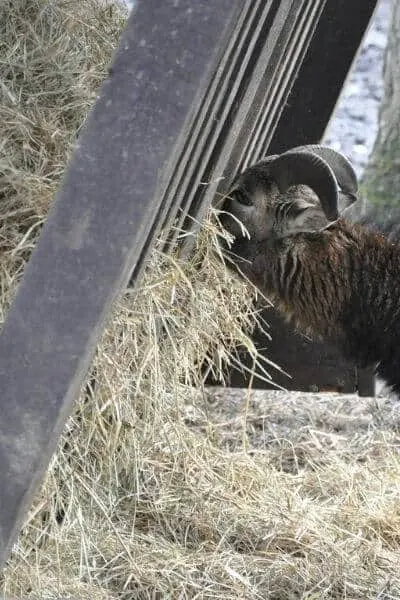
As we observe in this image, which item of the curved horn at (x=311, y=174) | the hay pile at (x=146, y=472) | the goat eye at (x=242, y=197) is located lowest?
the hay pile at (x=146, y=472)

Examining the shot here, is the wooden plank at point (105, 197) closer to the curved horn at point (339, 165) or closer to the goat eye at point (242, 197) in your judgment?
the goat eye at point (242, 197)

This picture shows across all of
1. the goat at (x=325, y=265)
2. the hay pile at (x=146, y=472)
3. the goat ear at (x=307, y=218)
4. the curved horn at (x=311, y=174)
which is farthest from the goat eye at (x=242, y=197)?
the hay pile at (x=146, y=472)

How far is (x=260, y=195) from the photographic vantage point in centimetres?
734

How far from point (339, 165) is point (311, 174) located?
25.5 inches

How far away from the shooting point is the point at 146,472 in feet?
21.3

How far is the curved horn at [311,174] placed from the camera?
697 cm

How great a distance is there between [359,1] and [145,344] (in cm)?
354

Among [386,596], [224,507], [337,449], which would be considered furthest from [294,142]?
[386,596]

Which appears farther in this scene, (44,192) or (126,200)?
(44,192)

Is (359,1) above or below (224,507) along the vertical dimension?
above

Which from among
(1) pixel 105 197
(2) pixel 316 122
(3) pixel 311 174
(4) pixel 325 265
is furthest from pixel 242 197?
(1) pixel 105 197

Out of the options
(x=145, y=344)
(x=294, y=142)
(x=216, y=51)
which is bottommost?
(x=145, y=344)

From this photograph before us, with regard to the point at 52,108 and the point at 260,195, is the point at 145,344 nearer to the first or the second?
the point at 52,108

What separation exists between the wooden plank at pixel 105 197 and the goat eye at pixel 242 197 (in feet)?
9.51
